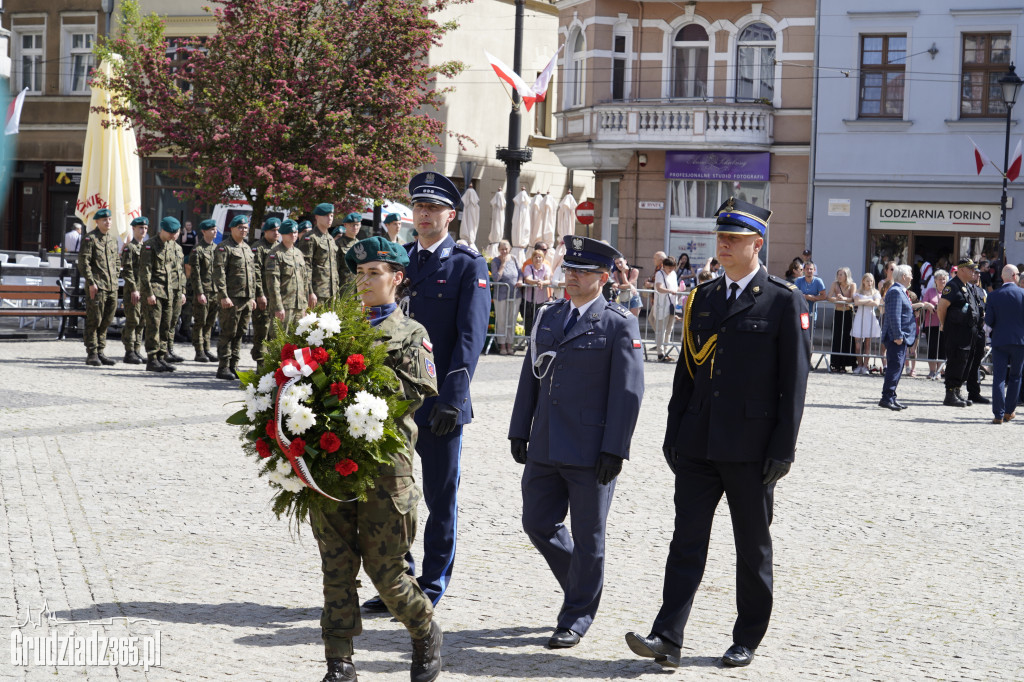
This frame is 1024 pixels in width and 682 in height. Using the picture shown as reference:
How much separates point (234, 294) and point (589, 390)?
454 inches

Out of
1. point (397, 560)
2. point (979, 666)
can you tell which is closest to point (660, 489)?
point (979, 666)

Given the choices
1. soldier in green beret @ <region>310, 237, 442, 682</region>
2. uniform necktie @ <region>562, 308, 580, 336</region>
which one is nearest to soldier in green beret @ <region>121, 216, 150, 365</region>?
uniform necktie @ <region>562, 308, 580, 336</region>

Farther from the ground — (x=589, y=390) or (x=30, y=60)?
(x=30, y=60)

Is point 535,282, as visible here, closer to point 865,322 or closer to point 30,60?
point 865,322

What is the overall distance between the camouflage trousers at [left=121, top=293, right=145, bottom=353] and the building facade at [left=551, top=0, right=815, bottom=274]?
713 inches

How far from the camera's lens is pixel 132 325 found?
1797 cm

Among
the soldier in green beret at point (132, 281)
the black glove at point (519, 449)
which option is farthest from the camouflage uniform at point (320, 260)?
the black glove at point (519, 449)

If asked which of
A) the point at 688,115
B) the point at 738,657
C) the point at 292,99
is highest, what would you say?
the point at 688,115

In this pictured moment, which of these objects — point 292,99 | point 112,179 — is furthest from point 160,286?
point 112,179

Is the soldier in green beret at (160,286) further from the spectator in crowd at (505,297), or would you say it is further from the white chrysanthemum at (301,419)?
the white chrysanthemum at (301,419)

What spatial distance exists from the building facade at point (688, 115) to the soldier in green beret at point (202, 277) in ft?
57.3

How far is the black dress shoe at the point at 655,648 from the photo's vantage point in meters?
5.46

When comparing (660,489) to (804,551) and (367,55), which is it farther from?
(367,55)

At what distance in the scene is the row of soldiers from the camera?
51.1 ft
